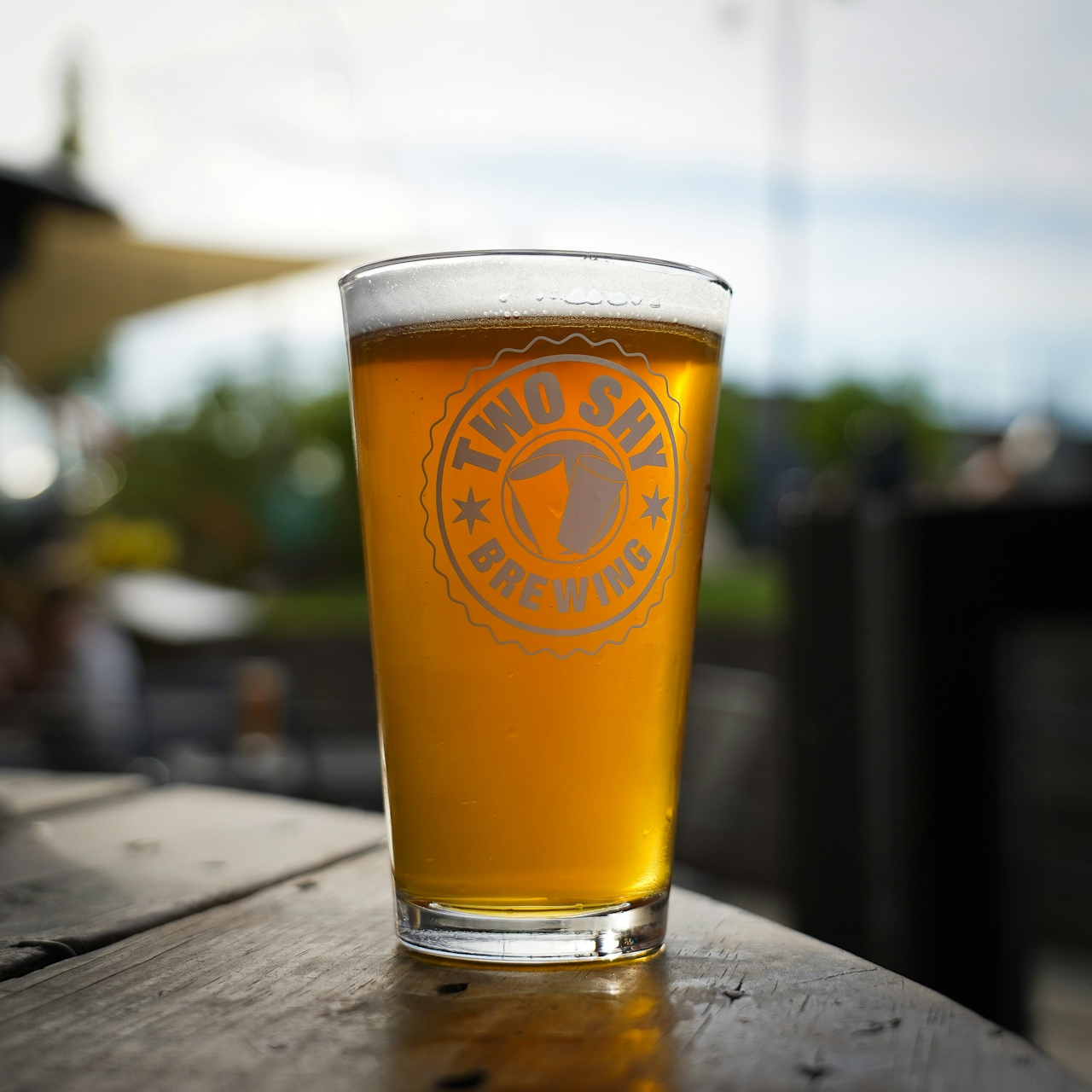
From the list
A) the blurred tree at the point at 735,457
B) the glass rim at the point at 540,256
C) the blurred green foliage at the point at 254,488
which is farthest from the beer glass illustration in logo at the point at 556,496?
→ the blurred tree at the point at 735,457

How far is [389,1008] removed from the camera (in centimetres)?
57

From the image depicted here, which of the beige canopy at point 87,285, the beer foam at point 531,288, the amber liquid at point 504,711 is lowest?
the amber liquid at point 504,711

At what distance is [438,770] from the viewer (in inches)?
26.6

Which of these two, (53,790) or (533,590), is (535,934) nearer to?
(533,590)

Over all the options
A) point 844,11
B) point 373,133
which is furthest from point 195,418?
point 844,11

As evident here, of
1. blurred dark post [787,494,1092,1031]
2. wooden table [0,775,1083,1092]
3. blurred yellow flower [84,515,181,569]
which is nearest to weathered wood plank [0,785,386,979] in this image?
wooden table [0,775,1083,1092]

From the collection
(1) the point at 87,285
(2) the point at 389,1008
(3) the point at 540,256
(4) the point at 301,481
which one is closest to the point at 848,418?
(4) the point at 301,481

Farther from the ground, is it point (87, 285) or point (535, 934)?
point (87, 285)

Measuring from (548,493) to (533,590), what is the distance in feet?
0.18

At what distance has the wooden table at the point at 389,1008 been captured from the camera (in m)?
0.48

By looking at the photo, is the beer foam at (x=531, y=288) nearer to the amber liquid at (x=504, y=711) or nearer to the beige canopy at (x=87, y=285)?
the amber liquid at (x=504, y=711)

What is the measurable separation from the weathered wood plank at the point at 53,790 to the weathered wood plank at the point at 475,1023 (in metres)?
0.59

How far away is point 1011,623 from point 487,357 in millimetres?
2272

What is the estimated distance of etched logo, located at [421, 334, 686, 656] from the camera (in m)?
0.65
